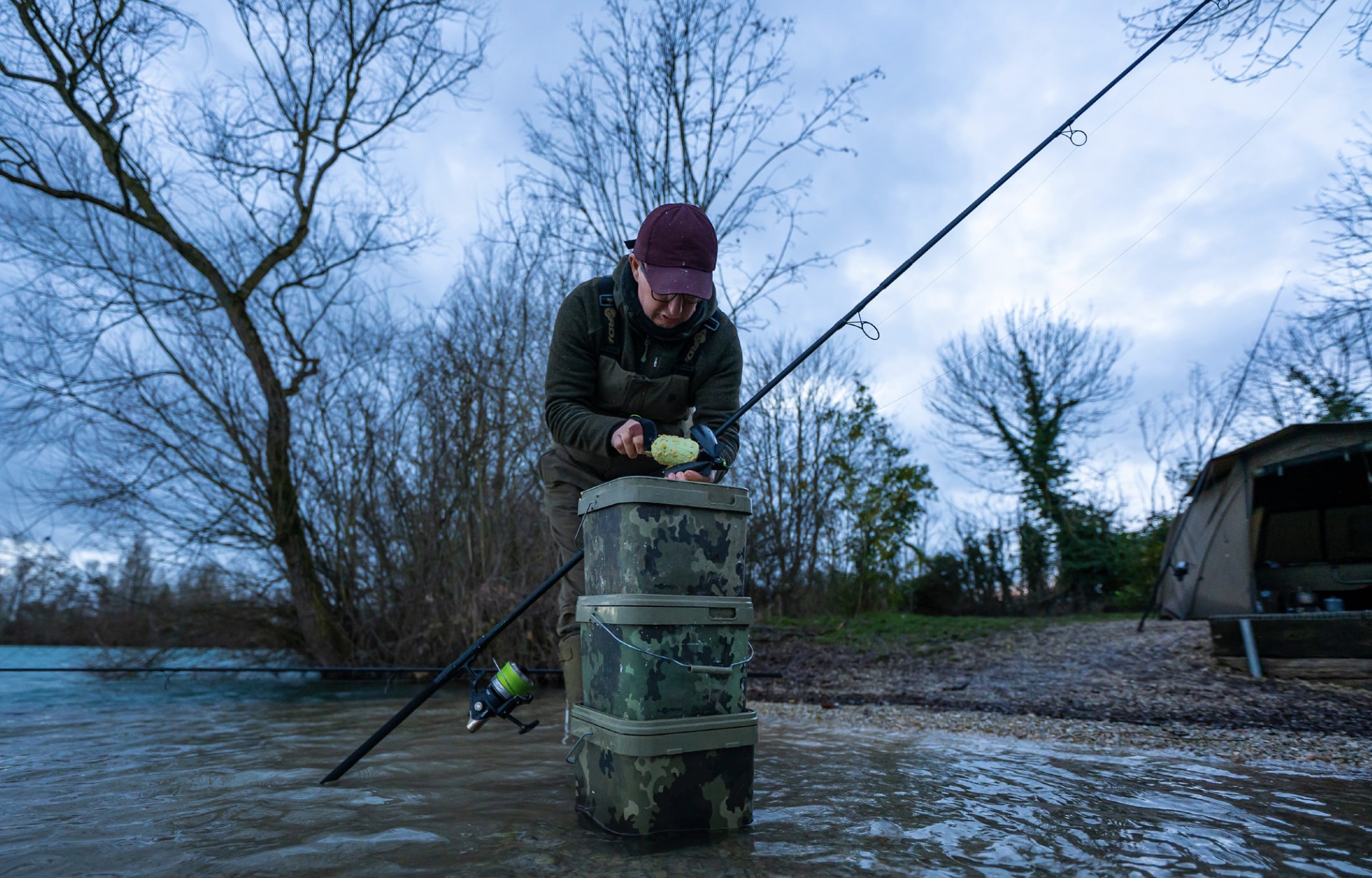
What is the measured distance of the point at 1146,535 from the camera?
16219 millimetres

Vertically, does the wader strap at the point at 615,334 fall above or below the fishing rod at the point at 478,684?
above

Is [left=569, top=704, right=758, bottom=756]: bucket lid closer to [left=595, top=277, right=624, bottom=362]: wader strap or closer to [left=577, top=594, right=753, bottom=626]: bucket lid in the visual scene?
[left=577, top=594, right=753, bottom=626]: bucket lid

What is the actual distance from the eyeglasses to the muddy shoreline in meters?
3.31

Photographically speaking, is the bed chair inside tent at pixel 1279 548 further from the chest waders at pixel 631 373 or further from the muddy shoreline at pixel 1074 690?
the chest waders at pixel 631 373

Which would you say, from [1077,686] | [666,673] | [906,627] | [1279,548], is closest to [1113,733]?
[1077,686]

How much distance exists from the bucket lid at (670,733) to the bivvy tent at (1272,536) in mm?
6337

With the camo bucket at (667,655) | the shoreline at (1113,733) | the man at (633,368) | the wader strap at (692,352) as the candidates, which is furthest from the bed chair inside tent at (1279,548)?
the camo bucket at (667,655)

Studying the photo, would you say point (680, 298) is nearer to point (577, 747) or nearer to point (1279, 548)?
point (577, 747)

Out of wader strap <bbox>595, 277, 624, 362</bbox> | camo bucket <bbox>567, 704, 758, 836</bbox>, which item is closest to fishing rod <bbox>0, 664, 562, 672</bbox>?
camo bucket <bbox>567, 704, 758, 836</bbox>

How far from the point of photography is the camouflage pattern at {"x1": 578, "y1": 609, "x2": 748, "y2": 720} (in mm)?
2316

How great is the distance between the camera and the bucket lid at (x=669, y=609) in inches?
91.0

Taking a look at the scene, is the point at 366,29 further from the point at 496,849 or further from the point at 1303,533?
the point at 1303,533

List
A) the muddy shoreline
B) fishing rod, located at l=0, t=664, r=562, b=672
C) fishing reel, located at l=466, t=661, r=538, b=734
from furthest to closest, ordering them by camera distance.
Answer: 1. the muddy shoreline
2. fishing rod, located at l=0, t=664, r=562, b=672
3. fishing reel, located at l=466, t=661, r=538, b=734

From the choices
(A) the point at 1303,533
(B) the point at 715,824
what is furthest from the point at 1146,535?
(B) the point at 715,824
